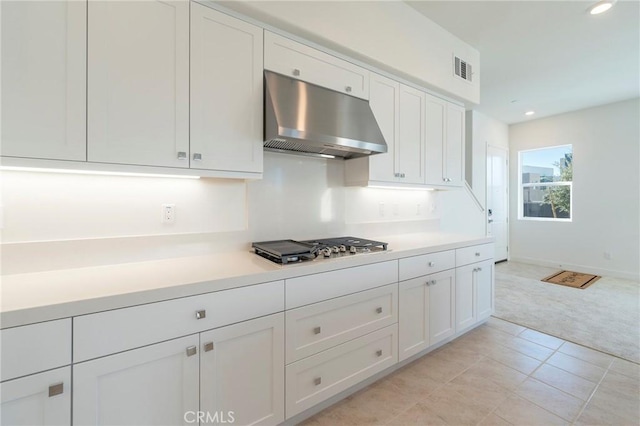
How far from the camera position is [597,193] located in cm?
471

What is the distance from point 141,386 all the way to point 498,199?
6.24m

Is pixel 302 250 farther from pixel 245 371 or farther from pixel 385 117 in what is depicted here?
pixel 385 117

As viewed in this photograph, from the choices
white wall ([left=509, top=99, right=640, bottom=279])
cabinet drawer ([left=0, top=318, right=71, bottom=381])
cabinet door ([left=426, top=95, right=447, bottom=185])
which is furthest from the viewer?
white wall ([left=509, top=99, right=640, bottom=279])

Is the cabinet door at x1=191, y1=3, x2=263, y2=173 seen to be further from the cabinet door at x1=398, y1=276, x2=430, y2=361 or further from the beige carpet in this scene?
the beige carpet

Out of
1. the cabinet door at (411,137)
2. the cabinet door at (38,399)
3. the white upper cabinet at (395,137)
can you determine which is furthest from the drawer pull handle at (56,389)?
the cabinet door at (411,137)

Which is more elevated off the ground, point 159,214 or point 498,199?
point 498,199

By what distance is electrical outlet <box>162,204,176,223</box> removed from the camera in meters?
1.66

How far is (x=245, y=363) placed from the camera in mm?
1350

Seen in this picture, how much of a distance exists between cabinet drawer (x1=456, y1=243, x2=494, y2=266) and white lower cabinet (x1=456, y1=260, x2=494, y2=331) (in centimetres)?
5

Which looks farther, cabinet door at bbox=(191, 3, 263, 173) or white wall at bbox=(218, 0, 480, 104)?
white wall at bbox=(218, 0, 480, 104)

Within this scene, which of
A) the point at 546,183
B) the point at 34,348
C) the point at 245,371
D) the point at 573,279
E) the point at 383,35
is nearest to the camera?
the point at 34,348

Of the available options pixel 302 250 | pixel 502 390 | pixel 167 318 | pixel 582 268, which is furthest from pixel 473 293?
pixel 582 268

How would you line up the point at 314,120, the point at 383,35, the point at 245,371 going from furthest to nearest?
the point at 383,35 < the point at 314,120 < the point at 245,371

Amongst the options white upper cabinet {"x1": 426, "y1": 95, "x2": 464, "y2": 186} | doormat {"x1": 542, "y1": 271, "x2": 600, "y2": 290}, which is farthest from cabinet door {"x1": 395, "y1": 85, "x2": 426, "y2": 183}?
doormat {"x1": 542, "y1": 271, "x2": 600, "y2": 290}
